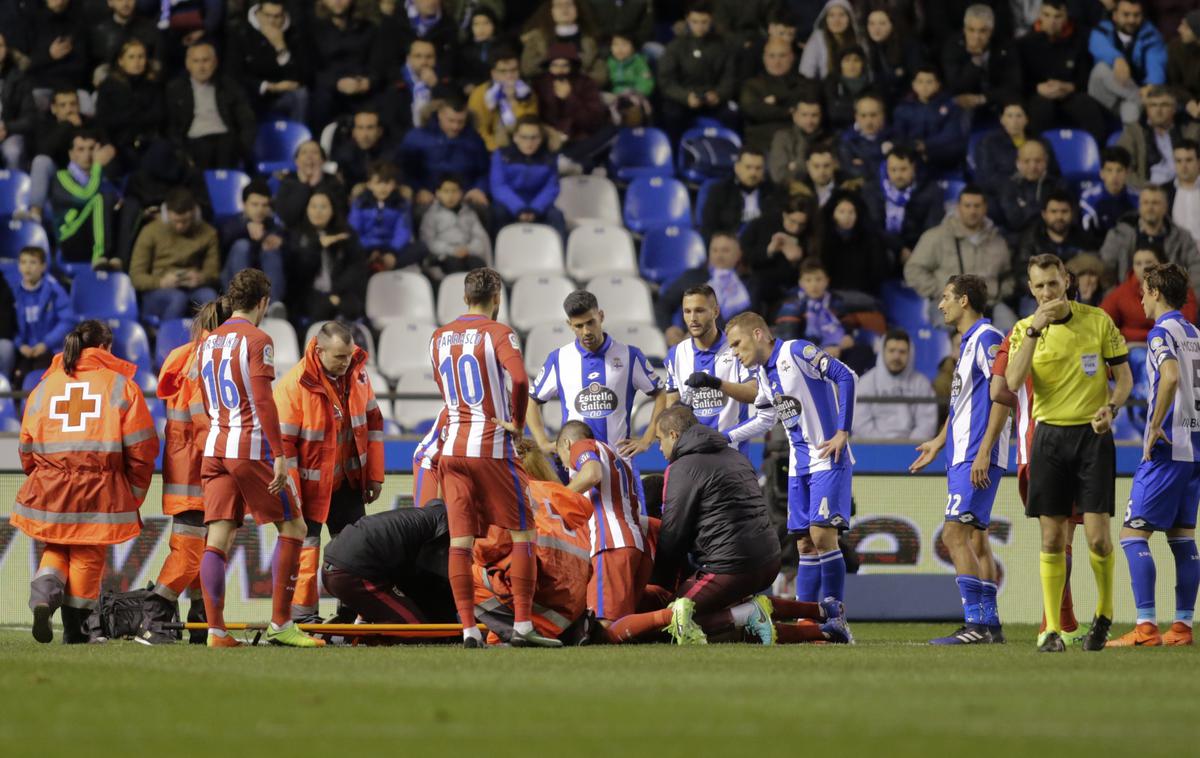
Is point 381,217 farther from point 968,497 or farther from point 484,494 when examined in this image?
point 968,497

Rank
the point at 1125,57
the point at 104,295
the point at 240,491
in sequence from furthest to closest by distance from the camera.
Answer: the point at 1125,57, the point at 104,295, the point at 240,491

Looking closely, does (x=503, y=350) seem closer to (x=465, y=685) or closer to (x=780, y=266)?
(x=465, y=685)

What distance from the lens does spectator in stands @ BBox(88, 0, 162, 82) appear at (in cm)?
1877

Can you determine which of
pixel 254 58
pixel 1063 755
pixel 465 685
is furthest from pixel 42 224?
pixel 1063 755

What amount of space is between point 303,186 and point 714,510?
8210mm

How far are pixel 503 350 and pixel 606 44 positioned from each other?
36.8 ft

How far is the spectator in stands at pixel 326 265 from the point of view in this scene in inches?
665

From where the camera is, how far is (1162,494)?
10070 mm

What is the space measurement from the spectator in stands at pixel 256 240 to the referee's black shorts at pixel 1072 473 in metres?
8.92

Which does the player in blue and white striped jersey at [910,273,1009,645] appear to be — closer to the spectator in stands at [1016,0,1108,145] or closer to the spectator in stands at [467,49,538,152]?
the spectator in stands at [467,49,538,152]

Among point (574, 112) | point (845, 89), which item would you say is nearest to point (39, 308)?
point (574, 112)

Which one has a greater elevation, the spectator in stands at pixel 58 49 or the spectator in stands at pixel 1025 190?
the spectator in stands at pixel 58 49

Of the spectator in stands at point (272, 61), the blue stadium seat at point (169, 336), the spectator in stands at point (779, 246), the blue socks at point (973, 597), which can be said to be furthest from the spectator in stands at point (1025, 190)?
the blue stadium seat at point (169, 336)

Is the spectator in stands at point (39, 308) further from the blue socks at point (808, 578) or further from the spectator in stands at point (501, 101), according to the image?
the blue socks at point (808, 578)
